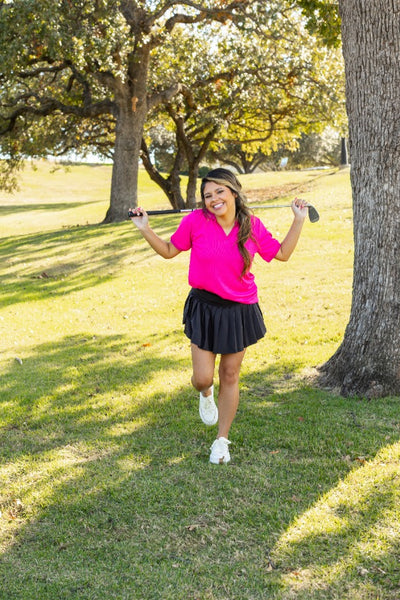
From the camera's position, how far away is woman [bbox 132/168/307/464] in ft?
14.6

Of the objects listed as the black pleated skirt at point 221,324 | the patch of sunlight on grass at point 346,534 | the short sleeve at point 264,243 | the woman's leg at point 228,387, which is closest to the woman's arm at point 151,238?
the black pleated skirt at point 221,324

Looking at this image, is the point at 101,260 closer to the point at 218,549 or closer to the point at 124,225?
the point at 124,225

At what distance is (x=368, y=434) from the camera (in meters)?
5.05

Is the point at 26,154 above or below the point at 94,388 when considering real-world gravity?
above

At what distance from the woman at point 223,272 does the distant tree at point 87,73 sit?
37.0ft

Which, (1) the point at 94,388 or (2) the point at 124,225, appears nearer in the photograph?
(1) the point at 94,388

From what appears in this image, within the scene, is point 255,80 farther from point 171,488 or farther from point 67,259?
point 171,488

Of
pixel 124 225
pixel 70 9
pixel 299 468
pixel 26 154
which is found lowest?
pixel 299 468

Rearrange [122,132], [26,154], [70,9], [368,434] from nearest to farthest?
[368,434]
[70,9]
[122,132]
[26,154]

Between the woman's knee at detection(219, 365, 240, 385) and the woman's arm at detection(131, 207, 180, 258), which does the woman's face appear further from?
the woman's knee at detection(219, 365, 240, 385)

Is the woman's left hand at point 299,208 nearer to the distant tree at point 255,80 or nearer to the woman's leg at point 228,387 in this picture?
the woman's leg at point 228,387

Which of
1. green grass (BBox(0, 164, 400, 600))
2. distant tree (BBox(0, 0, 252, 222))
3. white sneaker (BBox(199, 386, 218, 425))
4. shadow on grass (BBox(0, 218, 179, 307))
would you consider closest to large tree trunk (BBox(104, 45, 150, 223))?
distant tree (BBox(0, 0, 252, 222))

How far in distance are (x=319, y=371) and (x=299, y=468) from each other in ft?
6.78

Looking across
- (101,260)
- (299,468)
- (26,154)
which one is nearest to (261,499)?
(299,468)
